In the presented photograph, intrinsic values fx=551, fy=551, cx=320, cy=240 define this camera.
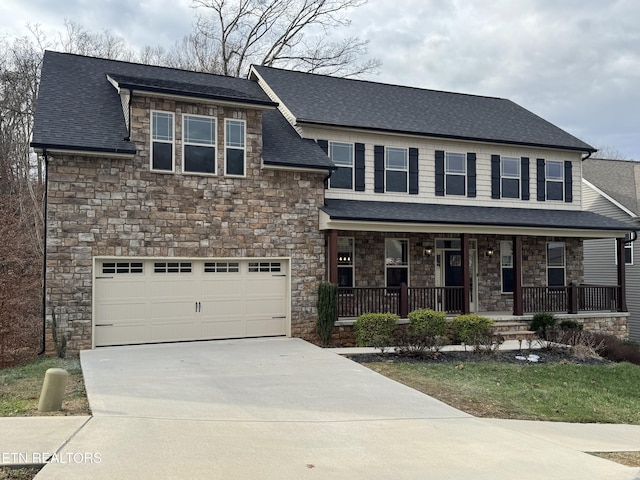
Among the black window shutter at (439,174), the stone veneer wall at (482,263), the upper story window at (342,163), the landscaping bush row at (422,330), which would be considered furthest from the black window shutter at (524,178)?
the upper story window at (342,163)

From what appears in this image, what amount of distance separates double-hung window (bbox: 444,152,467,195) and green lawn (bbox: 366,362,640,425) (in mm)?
7054

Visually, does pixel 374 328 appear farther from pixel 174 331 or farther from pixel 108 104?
pixel 108 104

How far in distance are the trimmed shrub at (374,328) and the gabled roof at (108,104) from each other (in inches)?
161

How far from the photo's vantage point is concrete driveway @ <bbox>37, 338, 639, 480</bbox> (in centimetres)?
515

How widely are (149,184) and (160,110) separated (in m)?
1.80

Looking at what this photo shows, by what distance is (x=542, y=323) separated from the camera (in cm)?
1585

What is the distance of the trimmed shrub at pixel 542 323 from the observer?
15750mm

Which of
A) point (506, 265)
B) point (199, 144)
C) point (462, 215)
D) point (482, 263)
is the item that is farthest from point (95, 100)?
point (506, 265)

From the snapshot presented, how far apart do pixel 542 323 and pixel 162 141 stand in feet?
37.9

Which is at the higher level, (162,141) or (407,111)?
(407,111)

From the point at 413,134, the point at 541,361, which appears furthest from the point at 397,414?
the point at 413,134

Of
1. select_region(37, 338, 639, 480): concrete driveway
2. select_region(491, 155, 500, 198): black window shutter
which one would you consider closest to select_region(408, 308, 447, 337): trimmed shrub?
select_region(37, 338, 639, 480): concrete driveway

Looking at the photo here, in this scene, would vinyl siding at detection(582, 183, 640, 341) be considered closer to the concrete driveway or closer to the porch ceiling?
the porch ceiling

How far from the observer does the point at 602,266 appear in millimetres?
23047
